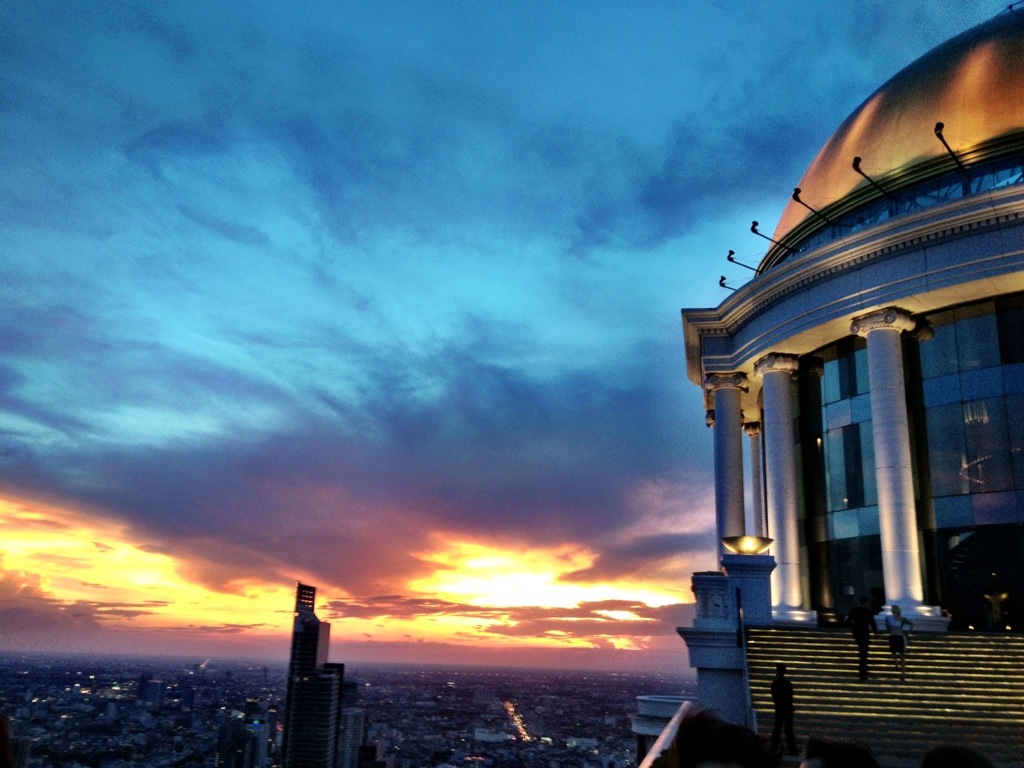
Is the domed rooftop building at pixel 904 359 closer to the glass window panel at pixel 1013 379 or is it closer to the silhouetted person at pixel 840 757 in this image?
the glass window panel at pixel 1013 379

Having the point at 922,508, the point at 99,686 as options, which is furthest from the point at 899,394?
the point at 99,686

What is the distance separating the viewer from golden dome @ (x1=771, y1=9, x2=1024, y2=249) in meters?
28.0

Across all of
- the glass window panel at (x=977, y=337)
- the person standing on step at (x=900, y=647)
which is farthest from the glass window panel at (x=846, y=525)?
the person standing on step at (x=900, y=647)

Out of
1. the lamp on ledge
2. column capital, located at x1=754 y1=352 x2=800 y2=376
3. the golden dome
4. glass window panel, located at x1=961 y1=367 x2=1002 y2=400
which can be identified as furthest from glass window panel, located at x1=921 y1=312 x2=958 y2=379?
the lamp on ledge

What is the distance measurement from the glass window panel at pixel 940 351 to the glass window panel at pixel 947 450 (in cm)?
119

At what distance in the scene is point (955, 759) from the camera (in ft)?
11.5

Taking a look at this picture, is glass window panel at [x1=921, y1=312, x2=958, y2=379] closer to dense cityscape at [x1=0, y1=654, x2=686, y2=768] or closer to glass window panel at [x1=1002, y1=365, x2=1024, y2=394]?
glass window panel at [x1=1002, y1=365, x2=1024, y2=394]

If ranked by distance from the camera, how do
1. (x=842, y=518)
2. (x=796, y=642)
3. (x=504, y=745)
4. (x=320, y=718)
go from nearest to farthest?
(x=796, y=642) → (x=842, y=518) → (x=504, y=745) → (x=320, y=718)

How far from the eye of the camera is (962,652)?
65.1 feet

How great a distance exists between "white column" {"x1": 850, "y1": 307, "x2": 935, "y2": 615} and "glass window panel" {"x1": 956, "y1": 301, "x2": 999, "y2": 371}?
1.55 metres

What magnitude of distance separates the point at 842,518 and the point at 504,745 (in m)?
50.8

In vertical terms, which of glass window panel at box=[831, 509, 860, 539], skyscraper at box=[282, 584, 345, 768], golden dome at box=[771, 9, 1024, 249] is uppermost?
golden dome at box=[771, 9, 1024, 249]

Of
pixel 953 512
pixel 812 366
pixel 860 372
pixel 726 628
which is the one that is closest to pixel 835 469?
pixel 860 372

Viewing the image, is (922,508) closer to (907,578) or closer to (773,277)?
(907,578)
